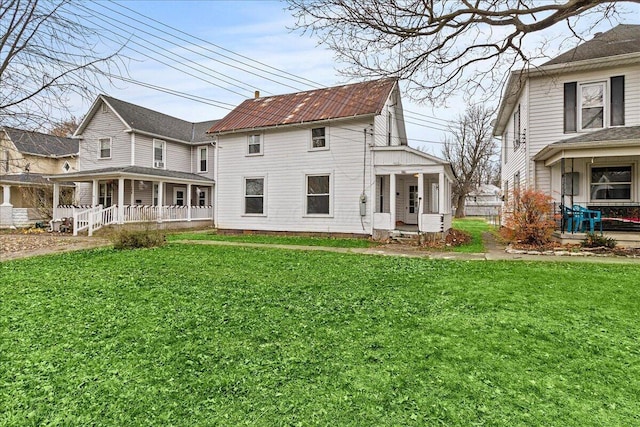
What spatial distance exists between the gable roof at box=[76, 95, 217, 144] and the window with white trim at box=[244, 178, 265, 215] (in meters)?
6.57

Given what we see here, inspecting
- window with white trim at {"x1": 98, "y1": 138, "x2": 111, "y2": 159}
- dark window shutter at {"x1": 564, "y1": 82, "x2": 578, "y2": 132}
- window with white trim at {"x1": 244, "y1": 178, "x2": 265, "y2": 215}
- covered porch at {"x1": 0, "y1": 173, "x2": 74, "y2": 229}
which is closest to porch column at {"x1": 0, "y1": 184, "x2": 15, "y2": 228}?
covered porch at {"x1": 0, "y1": 173, "x2": 74, "y2": 229}

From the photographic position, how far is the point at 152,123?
72.7 feet

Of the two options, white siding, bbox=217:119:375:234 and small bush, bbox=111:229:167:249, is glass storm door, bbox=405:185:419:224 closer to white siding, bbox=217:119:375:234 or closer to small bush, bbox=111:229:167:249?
white siding, bbox=217:119:375:234

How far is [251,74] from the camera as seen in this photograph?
622 inches

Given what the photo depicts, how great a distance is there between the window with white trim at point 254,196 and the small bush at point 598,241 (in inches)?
469

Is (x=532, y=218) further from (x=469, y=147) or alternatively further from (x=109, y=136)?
(x=469, y=147)

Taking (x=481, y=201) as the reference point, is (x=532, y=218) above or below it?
below

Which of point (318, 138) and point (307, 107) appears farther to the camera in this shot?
point (307, 107)

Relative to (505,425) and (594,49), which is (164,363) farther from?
(594,49)

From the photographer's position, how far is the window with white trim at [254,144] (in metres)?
16.0

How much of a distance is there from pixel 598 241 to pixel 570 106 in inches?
204

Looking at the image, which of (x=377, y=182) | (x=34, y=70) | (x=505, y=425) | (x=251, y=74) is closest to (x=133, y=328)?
(x=505, y=425)

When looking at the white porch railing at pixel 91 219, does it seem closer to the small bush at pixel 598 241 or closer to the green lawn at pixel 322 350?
the green lawn at pixel 322 350

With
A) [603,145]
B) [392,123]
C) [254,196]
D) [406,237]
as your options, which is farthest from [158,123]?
[603,145]
